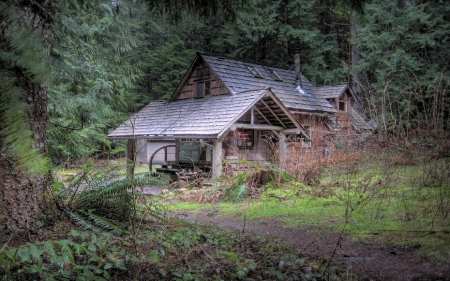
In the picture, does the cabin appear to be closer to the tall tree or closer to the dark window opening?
the dark window opening

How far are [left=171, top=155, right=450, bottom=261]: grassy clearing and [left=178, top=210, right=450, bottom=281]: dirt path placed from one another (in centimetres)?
20

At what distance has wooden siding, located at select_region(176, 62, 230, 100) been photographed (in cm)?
1948

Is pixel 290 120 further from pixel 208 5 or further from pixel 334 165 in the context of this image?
pixel 208 5

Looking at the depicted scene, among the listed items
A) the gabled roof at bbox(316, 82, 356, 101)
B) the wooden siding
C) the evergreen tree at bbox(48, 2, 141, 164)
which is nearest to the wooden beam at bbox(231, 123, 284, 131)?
the wooden siding

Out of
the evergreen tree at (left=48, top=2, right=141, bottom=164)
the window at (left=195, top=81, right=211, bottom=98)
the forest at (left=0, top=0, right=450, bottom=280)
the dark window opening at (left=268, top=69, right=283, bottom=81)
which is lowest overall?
the forest at (left=0, top=0, right=450, bottom=280)

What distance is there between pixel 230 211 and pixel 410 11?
17.4 ft

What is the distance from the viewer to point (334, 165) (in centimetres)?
847

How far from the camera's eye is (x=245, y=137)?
17031 mm

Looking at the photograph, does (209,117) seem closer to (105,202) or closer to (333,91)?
(105,202)

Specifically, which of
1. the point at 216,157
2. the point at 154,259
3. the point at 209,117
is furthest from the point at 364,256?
the point at 209,117

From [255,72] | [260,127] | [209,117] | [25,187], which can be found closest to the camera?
[25,187]

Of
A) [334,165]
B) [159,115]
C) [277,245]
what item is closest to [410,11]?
[334,165]

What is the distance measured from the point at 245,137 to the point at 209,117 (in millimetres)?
2625

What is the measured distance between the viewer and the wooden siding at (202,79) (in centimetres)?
1948
